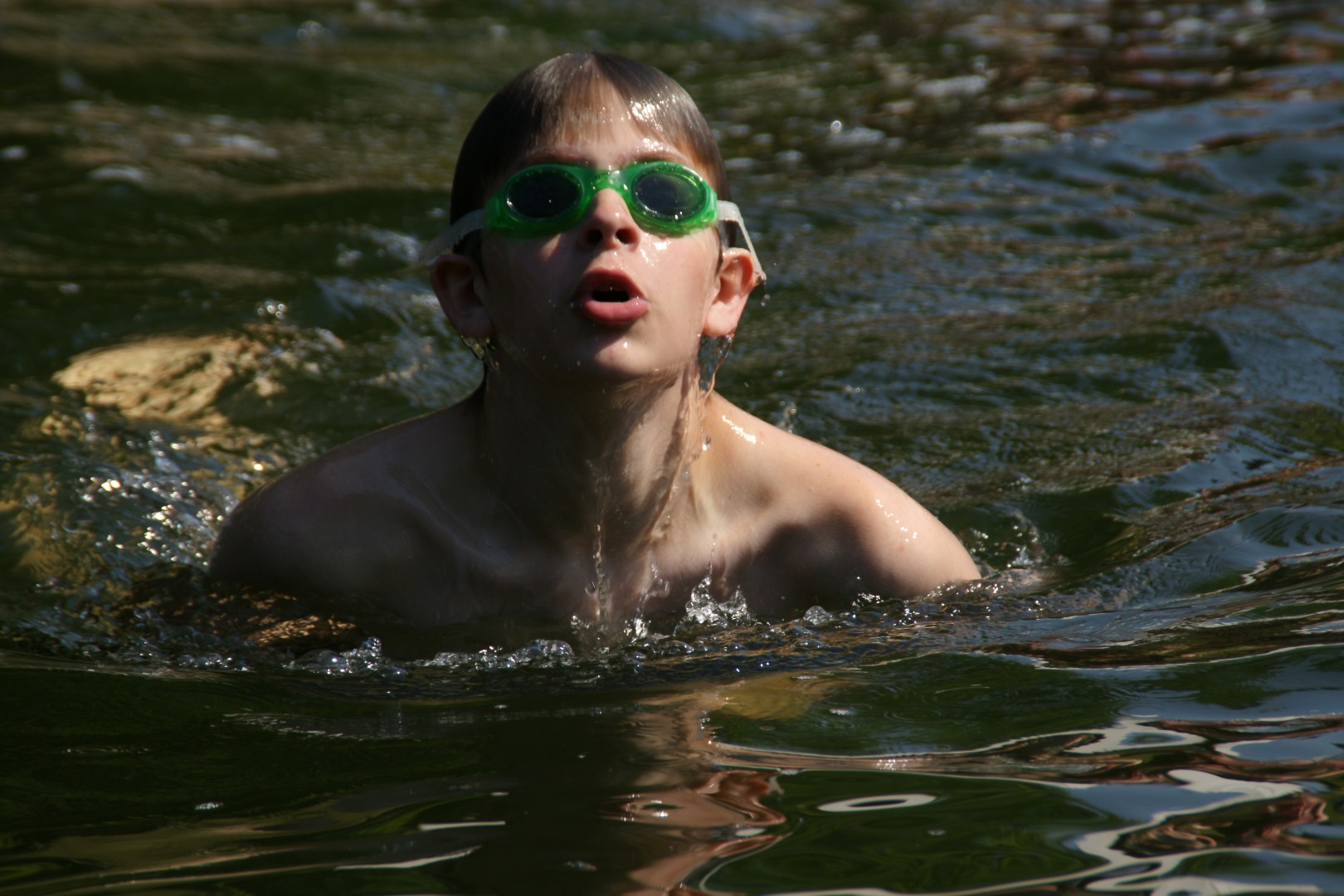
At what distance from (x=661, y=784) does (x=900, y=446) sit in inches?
113

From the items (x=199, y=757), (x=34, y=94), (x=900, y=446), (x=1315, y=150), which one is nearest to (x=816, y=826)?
(x=199, y=757)

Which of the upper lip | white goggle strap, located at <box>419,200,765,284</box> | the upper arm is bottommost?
the upper arm

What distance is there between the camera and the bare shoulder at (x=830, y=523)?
12.5ft

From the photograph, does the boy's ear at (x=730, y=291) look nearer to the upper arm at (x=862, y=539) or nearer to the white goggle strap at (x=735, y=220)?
the white goggle strap at (x=735, y=220)

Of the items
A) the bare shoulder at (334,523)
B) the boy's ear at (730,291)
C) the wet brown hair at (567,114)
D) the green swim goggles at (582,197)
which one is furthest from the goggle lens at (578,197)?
the bare shoulder at (334,523)

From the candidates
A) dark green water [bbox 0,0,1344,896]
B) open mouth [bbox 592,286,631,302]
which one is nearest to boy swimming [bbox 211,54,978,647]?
open mouth [bbox 592,286,631,302]

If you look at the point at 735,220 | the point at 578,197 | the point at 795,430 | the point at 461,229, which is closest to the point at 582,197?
the point at 578,197

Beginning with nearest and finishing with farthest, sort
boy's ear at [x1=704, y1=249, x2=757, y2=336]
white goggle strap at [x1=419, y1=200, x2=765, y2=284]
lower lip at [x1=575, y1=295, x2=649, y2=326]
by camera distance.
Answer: lower lip at [x1=575, y1=295, x2=649, y2=326] < white goggle strap at [x1=419, y1=200, x2=765, y2=284] < boy's ear at [x1=704, y1=249, x2=757, y2=336]

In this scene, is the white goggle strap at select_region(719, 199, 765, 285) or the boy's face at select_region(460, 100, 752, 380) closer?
the boy's face at select_region(460, 100, 752, 380)

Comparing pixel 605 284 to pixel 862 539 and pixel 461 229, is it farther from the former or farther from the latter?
pixel 862 539

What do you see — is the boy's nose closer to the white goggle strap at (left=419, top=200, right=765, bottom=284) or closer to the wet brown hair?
the wet brown hair

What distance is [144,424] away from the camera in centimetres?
520

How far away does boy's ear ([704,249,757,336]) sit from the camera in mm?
3670

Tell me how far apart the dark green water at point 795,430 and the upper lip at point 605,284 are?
0.81 meters
